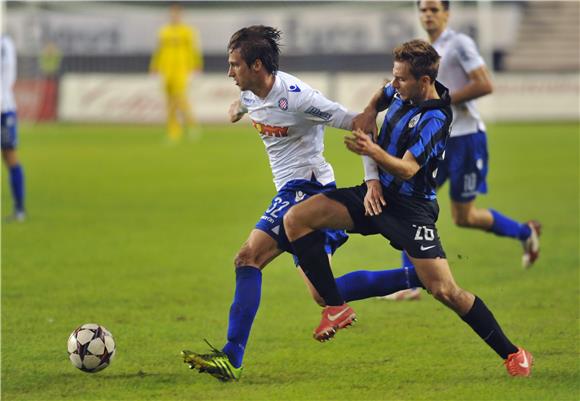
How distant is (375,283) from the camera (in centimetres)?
627

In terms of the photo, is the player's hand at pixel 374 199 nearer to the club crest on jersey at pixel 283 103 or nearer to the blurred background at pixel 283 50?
the club crest on jersey at pixel 283 103

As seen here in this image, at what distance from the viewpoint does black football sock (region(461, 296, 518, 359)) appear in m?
5.73

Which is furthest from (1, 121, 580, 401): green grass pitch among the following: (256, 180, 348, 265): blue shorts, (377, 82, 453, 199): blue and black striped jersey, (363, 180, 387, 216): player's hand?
(377, 82, 453, 199): blue and black striped jersey

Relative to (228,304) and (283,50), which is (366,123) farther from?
(283,50)

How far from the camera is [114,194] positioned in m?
14.9

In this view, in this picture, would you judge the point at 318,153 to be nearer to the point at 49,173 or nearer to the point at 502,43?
the point at 49,173

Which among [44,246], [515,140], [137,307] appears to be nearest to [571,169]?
[515,140]

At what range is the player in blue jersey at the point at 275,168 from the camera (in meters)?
5.80

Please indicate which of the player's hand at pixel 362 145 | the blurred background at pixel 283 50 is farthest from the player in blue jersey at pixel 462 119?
the blurred background at pixel 283 50

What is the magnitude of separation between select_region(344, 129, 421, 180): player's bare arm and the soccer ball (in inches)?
68.8

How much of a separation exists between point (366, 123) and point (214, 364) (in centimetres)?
148

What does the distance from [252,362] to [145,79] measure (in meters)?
23.6

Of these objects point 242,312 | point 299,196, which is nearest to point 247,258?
point 242,312

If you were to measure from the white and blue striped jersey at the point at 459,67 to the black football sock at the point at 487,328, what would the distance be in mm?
2825
